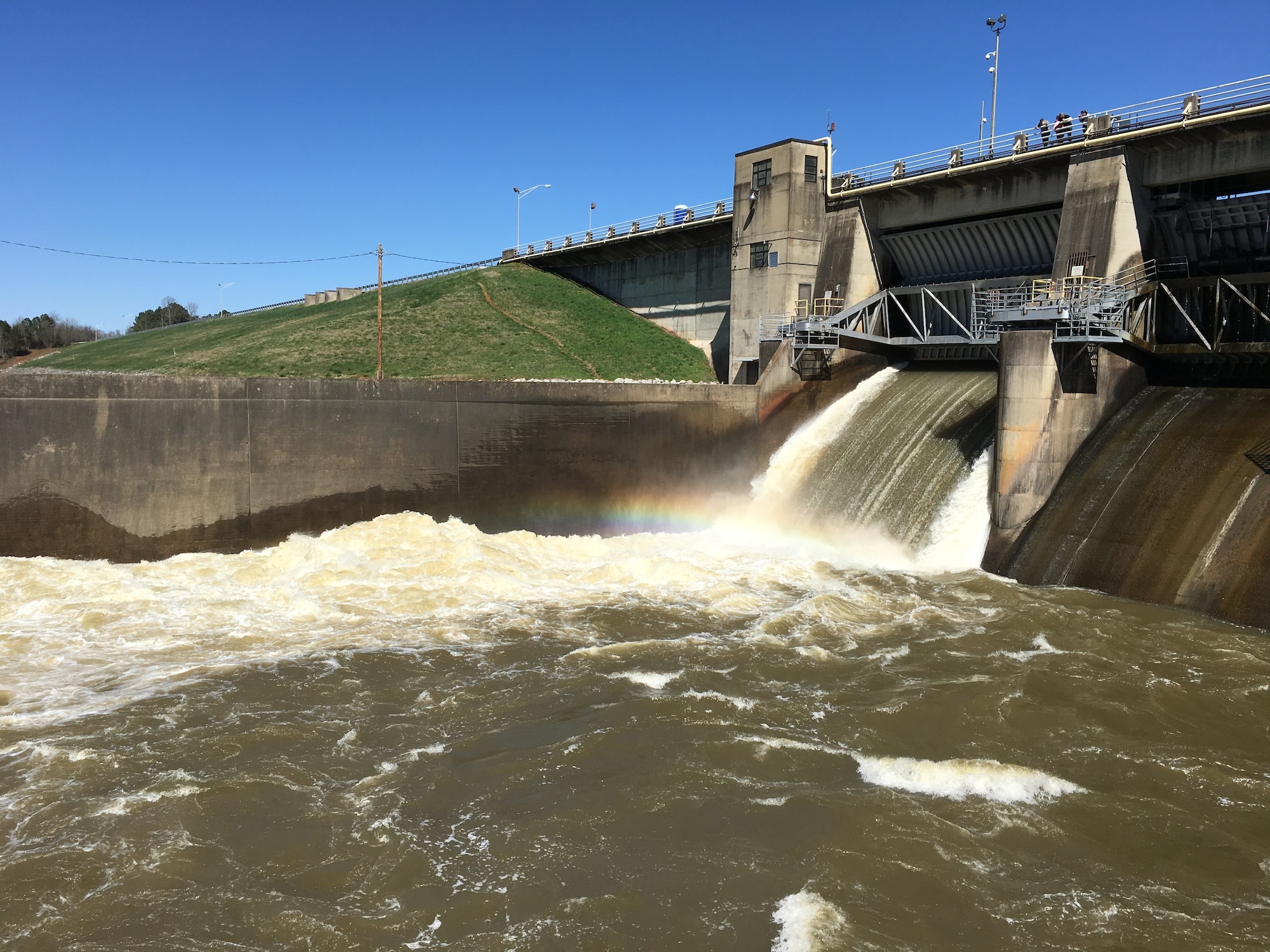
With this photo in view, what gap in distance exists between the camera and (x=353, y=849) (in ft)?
27.9

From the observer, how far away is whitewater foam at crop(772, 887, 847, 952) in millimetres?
7164

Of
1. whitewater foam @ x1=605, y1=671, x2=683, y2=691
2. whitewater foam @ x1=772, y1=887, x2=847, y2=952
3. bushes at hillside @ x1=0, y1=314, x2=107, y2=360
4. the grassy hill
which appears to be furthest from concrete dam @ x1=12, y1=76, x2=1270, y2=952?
bushes at hillside @ x1=0, y1=314, x2=107, y2=360

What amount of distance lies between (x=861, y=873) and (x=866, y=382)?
20547 millimetres

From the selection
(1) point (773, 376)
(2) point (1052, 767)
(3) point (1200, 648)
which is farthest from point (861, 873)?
(1) point (773, 376)

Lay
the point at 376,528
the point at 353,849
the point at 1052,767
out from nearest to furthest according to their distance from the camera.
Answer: the point at 353,849
the point at 1052,767
the point at 376,528

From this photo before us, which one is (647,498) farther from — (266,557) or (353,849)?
(353,849)

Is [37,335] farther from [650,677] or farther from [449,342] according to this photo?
[650,677]

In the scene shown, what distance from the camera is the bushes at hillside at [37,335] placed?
58.8 m

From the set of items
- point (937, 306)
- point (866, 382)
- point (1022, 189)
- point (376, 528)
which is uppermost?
point (1022, 189)

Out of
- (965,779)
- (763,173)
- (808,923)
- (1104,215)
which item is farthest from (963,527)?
(763,173)

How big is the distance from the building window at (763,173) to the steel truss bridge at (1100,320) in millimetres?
6178

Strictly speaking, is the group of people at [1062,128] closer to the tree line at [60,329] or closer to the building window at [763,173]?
the building window at [763,173]

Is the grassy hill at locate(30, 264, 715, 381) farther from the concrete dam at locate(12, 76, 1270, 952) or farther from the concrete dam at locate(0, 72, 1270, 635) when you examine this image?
the concrete dam at locate(0, 72, 1270, 635)

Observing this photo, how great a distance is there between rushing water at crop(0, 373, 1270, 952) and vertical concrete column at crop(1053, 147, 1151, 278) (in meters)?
8.62
